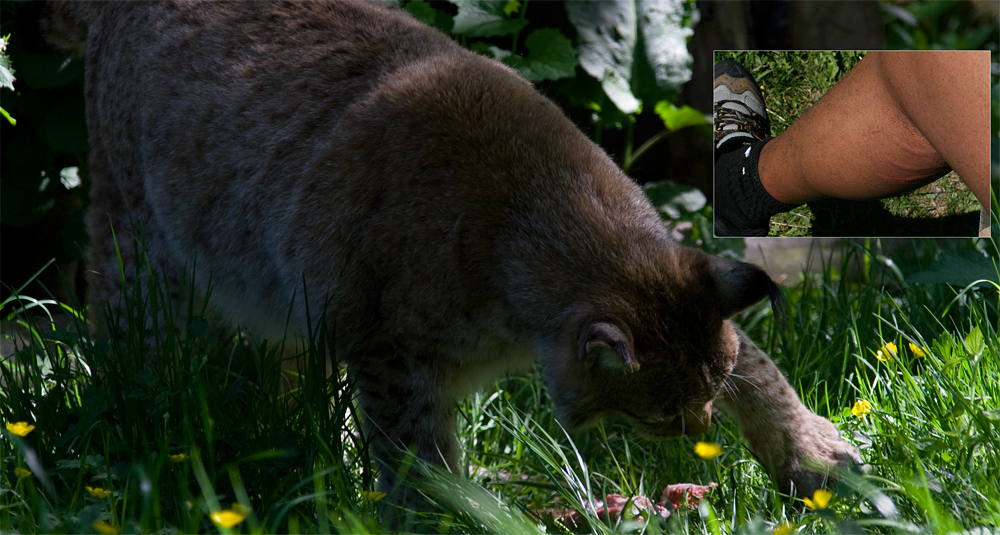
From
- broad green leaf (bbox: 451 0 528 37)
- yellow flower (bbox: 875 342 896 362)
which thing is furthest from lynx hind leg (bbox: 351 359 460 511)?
broad green leaf (bbox: 451 0 528 37)

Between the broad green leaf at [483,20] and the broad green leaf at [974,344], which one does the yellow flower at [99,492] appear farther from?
the broad green leaf at [483,20]

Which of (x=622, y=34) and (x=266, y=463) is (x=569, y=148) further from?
(x=622, y=34)

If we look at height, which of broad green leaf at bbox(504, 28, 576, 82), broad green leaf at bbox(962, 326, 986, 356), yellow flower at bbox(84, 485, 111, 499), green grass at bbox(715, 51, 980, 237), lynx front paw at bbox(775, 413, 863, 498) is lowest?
lynx front paw at bbox(775, 413, 863, 498)

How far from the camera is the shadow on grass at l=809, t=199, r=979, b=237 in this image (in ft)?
13.0

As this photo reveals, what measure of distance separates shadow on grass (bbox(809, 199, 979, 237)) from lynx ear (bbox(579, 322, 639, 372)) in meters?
1.82

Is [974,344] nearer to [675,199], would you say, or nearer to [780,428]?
[780,428]

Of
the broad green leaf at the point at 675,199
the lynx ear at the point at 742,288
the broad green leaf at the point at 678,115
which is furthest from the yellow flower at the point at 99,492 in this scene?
the broad green leaf at the point at 678,115

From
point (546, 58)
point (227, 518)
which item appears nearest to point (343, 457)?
point (227, 518)

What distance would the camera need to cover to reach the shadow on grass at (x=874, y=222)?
397 cm

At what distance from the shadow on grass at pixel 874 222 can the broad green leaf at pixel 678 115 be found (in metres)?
1.15

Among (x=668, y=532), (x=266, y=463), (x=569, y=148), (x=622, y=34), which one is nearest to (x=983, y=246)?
(x=622, y=34)

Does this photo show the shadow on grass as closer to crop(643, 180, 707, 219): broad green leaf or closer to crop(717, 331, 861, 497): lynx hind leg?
crop(643, 180, 707, 219): broad green leaf

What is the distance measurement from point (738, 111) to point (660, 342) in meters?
1.98

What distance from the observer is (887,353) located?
3.30 m
